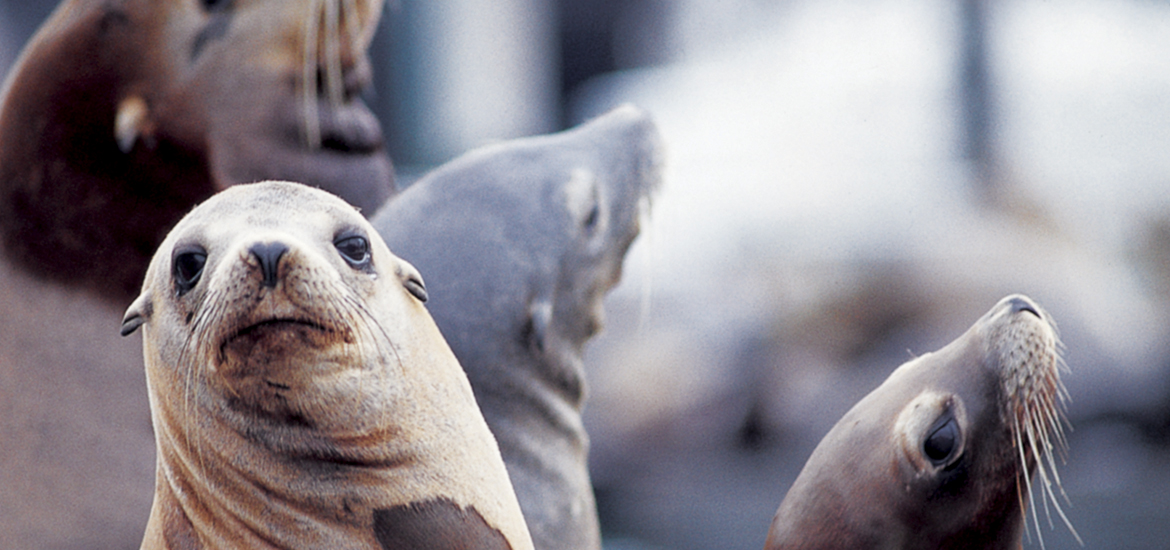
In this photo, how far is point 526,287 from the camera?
259 centimetres

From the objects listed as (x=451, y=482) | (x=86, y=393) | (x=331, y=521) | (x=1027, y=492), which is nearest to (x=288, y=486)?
(x=331, y=521)

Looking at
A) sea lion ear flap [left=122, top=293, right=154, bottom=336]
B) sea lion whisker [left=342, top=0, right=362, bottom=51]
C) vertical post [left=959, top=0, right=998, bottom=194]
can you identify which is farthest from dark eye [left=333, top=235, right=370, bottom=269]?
vertical post [left=959, top=0, right=998, bottom=194]

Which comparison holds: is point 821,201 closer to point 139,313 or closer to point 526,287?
point 526,287

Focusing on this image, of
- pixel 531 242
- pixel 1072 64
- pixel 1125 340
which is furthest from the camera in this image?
pixel 1072 64

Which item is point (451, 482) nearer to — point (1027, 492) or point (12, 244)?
point (1027, 492)

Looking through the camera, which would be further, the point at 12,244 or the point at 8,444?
the point at 12,244

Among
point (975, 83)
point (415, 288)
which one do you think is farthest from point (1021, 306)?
point (975, 83)

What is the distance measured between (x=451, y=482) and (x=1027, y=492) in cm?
100

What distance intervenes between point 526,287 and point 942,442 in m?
0.90

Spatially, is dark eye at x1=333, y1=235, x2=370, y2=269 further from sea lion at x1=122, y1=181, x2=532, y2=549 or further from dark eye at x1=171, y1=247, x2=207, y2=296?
dark eye at x1=171, y1=247, x2=207, y2=296

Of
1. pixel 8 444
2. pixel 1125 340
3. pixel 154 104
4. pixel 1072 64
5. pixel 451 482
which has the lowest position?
pixel 1125 340

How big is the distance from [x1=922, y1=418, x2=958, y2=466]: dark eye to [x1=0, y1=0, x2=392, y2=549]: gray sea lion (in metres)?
1.47

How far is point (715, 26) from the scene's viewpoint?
13.4 meters

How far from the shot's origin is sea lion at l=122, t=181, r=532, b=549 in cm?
166
